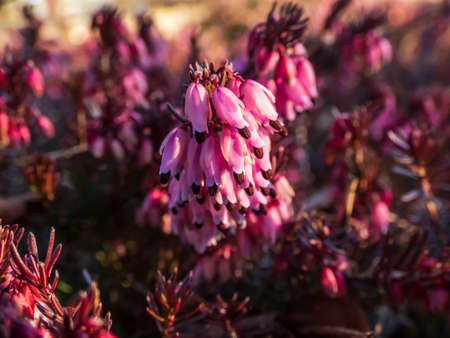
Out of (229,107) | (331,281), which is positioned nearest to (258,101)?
(229,107)

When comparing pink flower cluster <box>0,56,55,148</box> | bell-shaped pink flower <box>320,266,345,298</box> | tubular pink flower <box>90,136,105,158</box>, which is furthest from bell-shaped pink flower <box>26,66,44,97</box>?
bell-shaped pink flower <box>320,266,345,298</box>

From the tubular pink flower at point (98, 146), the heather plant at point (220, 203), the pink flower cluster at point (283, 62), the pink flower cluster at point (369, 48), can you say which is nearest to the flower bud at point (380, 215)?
the heather plant at point (220, 203)

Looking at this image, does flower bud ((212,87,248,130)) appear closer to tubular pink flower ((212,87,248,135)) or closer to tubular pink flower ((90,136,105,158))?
tubular pink flower ((212,87,248,135))

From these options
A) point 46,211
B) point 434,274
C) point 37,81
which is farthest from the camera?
point 46,211

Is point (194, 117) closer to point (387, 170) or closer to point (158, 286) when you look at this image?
point (158, 286)

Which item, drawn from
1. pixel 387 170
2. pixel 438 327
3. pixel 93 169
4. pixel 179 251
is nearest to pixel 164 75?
pixel 93 169

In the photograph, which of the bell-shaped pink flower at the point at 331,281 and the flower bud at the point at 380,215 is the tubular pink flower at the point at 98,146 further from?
the flower bud at the point at 380,215
